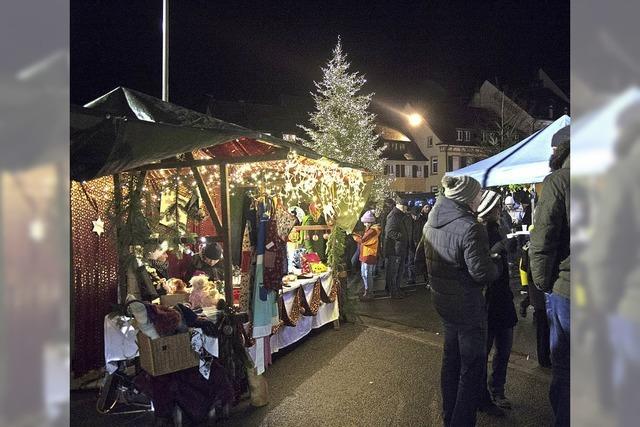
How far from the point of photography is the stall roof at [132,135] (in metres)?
3.76

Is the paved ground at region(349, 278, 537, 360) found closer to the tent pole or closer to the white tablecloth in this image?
the white tablecloth

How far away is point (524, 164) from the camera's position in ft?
24.4

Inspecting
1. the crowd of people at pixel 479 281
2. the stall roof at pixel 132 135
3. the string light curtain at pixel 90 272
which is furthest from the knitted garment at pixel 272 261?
the string light curtain at pixel 90 272

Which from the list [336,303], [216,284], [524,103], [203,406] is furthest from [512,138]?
[203,406]

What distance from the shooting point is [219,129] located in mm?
4684

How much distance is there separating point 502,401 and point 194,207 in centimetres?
486

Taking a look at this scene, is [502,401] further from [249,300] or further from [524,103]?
[524,103]

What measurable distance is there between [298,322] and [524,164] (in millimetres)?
4071

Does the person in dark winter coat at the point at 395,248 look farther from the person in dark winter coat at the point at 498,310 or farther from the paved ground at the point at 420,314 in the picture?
the person in dark winter coat at the point at 498,310

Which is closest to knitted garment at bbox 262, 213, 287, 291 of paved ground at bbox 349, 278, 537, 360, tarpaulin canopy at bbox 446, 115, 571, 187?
tarpaulin canopy at bbox 446, 115, 571, 187

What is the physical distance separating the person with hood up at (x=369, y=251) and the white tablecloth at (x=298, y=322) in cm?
240

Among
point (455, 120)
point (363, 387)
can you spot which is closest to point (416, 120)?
point (455, 120)

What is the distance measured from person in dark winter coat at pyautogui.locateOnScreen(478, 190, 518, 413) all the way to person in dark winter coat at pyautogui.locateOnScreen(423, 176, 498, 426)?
88 centimetres

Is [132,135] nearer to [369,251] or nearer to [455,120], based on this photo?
[369,251]
